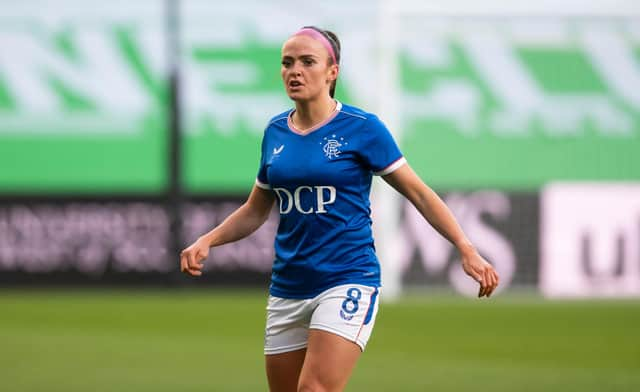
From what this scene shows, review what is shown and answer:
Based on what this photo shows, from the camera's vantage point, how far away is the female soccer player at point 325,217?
571 centimetres

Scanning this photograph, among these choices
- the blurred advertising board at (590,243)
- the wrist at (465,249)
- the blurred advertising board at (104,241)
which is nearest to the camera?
the wrist at (465,249)

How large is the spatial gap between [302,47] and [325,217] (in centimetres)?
69

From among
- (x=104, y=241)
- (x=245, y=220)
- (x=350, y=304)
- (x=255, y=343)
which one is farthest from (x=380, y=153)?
(x=104, y=241)

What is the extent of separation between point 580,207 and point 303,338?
13.8m

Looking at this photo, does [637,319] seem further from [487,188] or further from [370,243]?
[370,243]

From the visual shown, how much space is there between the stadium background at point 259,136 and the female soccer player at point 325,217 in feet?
40.3

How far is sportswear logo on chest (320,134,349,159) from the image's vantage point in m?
5.75

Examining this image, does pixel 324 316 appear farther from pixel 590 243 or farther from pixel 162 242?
pixel 162 242

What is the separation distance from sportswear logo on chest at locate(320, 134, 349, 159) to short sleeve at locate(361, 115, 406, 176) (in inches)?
3.6

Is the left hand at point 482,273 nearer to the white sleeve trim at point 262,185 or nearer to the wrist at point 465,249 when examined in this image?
the wrist at point 465,249

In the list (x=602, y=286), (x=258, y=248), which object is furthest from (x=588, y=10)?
(x=258, y=248)

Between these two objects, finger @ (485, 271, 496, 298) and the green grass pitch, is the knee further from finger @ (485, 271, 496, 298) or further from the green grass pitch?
the green grass pitch

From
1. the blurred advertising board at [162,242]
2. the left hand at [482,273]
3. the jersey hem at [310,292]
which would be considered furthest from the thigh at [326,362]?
the blurred advertising board at [162,242]

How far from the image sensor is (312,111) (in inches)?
230
